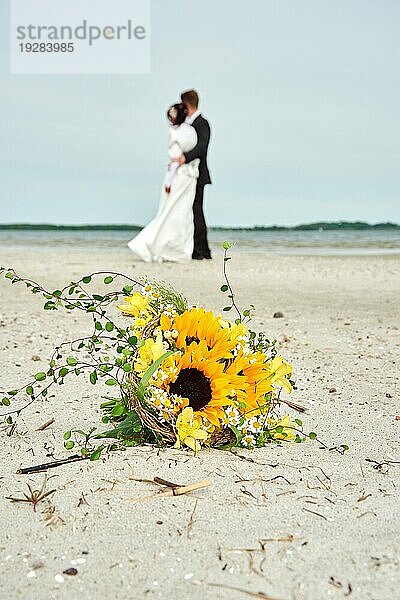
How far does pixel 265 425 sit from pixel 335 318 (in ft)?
13.2

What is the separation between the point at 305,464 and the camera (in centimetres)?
271

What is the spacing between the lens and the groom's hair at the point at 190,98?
46.3ft

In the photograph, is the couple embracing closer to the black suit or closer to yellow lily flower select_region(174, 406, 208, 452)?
the black suit

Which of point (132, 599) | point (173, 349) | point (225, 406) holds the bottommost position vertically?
point (132, 599)

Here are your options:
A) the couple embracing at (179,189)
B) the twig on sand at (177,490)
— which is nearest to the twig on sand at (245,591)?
the twig on sand at (177,490)

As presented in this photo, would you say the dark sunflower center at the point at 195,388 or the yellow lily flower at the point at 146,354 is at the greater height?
the yellow lily flower at the point at 146,354

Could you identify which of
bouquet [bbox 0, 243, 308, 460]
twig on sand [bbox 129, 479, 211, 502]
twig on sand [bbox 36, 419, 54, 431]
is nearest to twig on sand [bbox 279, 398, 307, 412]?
bouquet [bbox 0, 243, 308, 460]

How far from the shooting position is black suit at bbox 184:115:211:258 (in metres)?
14.2

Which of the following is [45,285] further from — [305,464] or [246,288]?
[305,464]

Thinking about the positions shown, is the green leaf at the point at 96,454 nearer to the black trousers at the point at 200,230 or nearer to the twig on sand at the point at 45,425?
the twig on sand at the point at 45,425

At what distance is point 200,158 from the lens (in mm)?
14492

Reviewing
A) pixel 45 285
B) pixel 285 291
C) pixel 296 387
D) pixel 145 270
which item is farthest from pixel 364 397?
pixel 145 270

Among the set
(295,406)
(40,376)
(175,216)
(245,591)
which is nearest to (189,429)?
(40,376)

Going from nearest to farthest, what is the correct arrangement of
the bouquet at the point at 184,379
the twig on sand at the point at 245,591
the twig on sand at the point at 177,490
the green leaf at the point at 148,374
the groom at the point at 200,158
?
the twig on sand at the point at 245,591
the twig on sand at the point at 177,490
the green leaf at the point at 148,374
the bouquet at the point at 184,379
the groom at the point at 200,158
